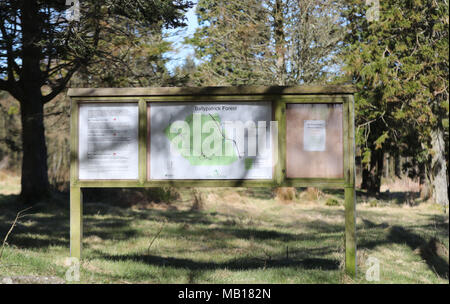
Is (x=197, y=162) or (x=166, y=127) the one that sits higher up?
(x=166, y=127)

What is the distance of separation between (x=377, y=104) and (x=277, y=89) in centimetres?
1135

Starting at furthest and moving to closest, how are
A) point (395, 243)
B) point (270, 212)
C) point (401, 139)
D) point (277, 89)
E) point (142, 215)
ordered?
1. point (401, 139)
2. point (270, 212)
3. point (142, 215)
4. point (395, 243)
5. point (277, 89)

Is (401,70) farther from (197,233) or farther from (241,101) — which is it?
(241,101)

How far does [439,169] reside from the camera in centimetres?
1878

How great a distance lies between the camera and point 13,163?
3522cm

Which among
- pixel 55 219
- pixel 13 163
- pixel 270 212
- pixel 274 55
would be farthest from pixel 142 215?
pixel 13 163

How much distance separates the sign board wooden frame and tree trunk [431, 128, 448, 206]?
1414cm

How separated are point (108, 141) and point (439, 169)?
16.6 metres

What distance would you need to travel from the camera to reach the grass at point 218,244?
6.07 metres

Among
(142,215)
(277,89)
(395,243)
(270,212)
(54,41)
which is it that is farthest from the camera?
(270,212)

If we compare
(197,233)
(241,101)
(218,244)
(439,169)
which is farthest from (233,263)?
(439,169)

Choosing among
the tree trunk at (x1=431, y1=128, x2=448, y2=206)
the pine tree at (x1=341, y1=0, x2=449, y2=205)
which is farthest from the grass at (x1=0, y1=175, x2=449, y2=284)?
the pine tree at (x1=341, y1=0, x2=449, y2=205)

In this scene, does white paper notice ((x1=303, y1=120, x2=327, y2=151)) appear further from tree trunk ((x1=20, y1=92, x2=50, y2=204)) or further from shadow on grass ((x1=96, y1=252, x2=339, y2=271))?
tree trunk ((x1=20, y1=92, x2=50, y2=204))

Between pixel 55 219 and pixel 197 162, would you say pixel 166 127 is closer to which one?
pixel 197 162
